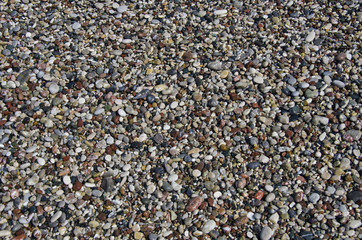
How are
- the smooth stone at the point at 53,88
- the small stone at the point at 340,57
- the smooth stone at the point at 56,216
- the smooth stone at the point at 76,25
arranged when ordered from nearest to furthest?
1. the smooth stone at the point at 56,216
2. the smooth stone at the point at 53,88
3. the small stone at the point at 340,57
4. the smooth stone at the point at 76,25

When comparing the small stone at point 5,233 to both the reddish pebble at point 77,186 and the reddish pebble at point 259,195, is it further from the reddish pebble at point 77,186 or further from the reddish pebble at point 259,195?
the reddish pebble at point 259,195

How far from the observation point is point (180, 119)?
3.30m

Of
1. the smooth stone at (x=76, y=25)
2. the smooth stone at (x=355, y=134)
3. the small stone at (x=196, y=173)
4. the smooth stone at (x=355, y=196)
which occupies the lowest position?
the small stone at (x=196, y=173)

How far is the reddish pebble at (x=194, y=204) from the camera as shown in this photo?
282 cm

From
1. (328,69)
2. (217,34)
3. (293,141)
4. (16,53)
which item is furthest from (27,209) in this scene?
(328,69)

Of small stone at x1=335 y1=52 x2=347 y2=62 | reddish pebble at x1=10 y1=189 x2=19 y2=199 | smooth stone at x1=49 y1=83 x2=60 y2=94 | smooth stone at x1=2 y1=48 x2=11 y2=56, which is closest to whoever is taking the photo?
reddish pebble at x1=10 y1=189 x2=19 y2=199

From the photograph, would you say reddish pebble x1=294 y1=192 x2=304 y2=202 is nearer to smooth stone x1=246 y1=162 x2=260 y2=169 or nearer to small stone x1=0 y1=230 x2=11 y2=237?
smooth stone x1=246 y1=162 x2=260 y2=169

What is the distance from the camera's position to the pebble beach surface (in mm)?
2814

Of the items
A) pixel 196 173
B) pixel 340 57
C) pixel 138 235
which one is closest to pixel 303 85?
pixel 340 57

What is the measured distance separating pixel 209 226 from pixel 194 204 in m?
0.19

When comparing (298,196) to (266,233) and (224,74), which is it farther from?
(224,74)

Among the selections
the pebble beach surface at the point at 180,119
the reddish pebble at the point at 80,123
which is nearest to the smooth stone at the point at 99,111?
the pebble beach surface at the point at 180,119

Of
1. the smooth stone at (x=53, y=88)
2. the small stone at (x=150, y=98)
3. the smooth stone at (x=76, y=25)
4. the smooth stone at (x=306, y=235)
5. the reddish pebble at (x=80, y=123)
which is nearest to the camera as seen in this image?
the smooth stone at (x=306, y=235)

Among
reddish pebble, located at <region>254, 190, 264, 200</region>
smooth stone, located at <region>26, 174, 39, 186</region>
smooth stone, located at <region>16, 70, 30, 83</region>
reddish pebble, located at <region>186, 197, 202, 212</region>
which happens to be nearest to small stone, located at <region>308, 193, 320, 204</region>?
reddish pebble, located at <region>254, 190, 264, 200</region>
